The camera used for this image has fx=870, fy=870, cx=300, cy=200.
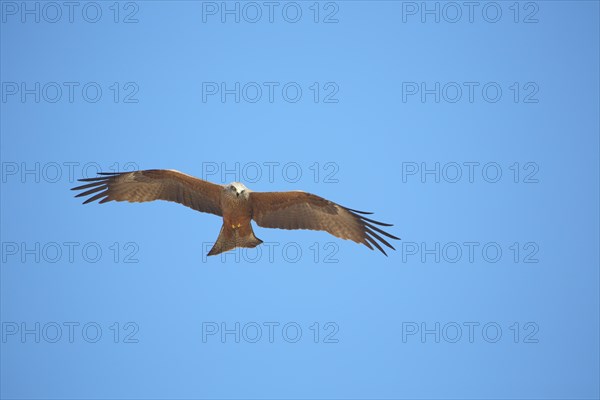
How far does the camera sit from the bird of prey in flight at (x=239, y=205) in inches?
519

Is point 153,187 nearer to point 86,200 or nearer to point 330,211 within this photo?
point 86,200

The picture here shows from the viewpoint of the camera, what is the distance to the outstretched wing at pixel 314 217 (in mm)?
13328

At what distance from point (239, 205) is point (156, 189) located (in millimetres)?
1626

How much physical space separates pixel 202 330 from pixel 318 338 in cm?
254

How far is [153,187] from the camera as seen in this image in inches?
542

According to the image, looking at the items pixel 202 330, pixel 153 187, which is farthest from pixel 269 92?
pixel 153 187

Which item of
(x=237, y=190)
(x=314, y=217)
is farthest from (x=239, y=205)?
(x=314, y=217)

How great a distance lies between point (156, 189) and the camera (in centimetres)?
1377

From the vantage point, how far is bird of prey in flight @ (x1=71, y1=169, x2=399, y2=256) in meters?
13.2

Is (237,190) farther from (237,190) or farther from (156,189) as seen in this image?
(156,189)

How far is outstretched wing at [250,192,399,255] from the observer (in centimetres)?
1333

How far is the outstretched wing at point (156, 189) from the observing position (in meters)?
13.5

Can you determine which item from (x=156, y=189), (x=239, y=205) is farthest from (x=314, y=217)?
(x=156, y=189)

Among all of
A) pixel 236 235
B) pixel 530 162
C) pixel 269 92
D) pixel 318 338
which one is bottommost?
pixel 318 338
